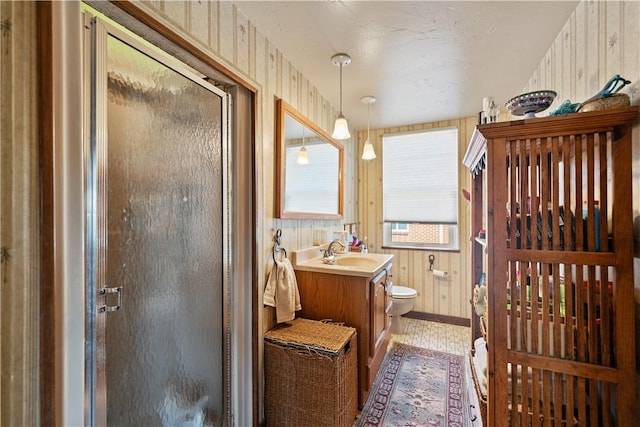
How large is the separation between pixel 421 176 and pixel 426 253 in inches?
38.7

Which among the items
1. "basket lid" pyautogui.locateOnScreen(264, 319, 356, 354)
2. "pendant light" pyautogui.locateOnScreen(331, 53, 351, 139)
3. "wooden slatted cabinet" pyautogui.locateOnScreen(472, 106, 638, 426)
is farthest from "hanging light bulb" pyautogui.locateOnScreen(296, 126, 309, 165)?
"wooden slatted cabinet" pyautogui.locateOnScreen(472, 106, 638, 426)

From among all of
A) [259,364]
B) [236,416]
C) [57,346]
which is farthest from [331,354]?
[57,346]

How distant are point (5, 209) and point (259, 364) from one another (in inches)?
54.8

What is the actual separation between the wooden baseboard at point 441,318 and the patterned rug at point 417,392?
0.82 metres

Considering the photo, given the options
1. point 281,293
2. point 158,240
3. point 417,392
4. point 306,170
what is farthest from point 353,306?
point 158,240

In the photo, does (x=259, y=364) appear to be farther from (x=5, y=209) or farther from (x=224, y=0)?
(x=224, y=0)

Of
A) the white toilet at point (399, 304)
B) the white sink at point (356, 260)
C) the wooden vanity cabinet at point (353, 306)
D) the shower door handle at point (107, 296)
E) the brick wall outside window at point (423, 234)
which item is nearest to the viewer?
the shower door handle at point (107, 296)

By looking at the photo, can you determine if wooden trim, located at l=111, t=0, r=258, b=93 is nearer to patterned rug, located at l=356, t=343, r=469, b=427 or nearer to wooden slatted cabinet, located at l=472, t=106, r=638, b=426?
wooden slatted cabinet, located at l=472, t=106, r=638, b=426

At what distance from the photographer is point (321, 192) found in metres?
2.56

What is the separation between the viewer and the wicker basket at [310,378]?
1.51 metres

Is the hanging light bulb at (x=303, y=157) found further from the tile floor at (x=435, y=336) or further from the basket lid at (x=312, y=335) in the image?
the tile floor at (x=435, y=336)

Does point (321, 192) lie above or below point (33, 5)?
below

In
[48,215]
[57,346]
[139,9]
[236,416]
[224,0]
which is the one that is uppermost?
[224,0]

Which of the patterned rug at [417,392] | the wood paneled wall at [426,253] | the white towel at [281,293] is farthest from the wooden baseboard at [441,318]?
the white towel at [281,293]
